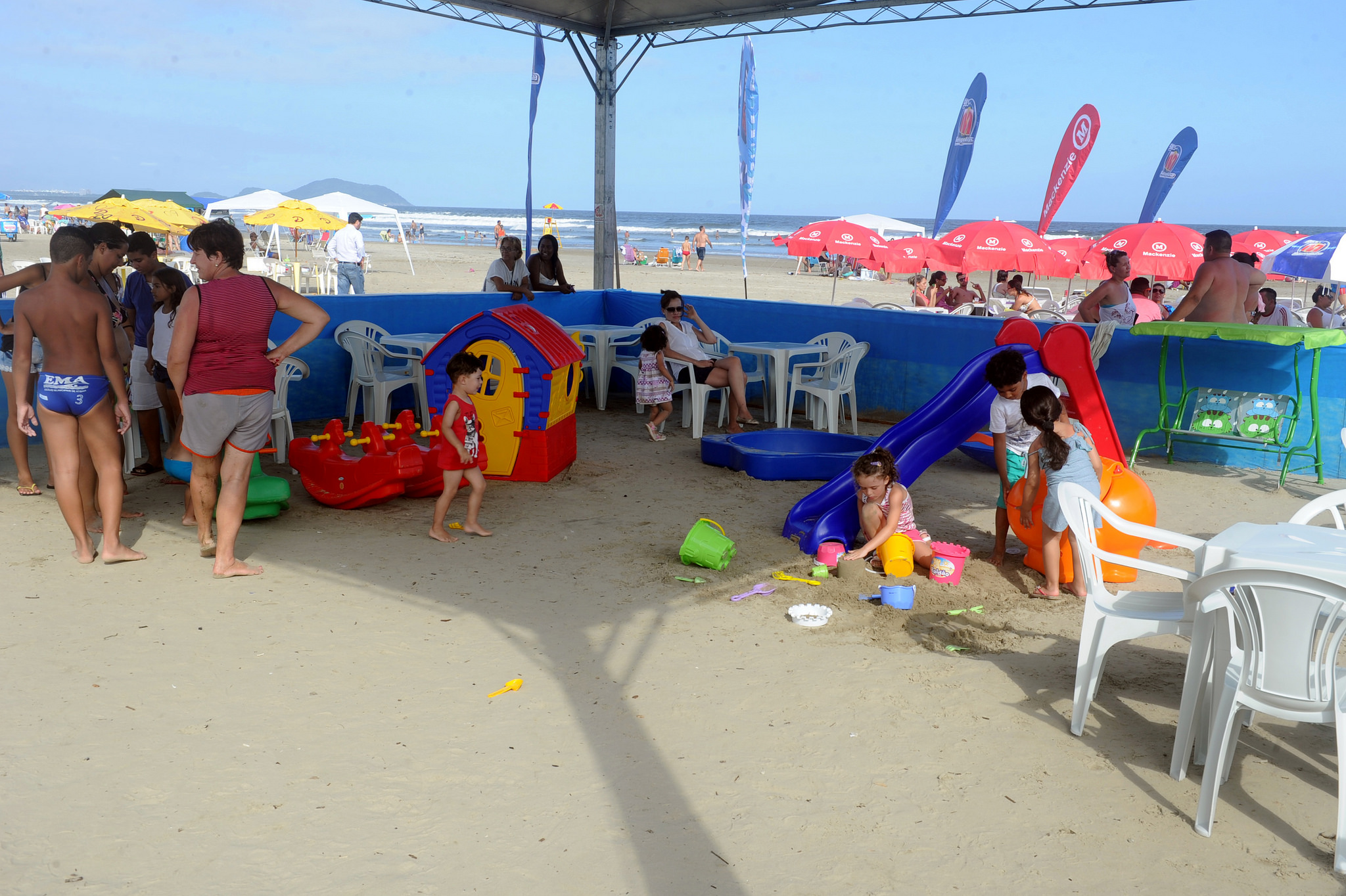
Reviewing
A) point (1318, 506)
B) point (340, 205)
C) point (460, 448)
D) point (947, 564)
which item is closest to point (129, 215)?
point (340, 205)

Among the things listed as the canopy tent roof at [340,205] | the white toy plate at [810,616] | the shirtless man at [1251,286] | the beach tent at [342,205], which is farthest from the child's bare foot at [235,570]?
the canopy tent roof at [340,205]

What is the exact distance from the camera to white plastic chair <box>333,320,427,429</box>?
8.17 meters

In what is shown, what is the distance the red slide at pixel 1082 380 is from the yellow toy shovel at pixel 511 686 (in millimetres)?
3401

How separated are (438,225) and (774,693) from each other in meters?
69.1

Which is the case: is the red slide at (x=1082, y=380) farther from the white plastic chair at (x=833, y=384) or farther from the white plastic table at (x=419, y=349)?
the white plastic table at (x=419, y=349)

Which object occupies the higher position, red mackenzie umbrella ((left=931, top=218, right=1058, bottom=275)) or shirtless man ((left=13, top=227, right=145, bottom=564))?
red mackenzie umbrella ((left=931, top=218, right=1058, bottom=275))

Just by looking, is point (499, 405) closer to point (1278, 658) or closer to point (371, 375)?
point (371, 375)

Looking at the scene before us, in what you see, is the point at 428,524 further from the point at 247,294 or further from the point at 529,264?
the point at 529,264

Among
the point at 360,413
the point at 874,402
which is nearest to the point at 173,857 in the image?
the point at 360,413

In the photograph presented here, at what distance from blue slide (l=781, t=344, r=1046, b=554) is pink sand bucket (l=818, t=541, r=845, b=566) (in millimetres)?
242

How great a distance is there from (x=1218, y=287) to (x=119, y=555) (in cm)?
762

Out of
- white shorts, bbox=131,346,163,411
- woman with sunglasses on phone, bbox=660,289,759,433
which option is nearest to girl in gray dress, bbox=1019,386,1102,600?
woman with sunglasses on phone, bbox=660,289,759,433

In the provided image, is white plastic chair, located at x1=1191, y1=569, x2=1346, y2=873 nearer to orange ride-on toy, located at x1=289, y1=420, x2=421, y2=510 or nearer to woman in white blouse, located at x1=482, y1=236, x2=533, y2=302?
orange ride-on toy, located at x1=289, y1=420, x2=421, y2=510

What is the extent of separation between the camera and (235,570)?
15.2ft
